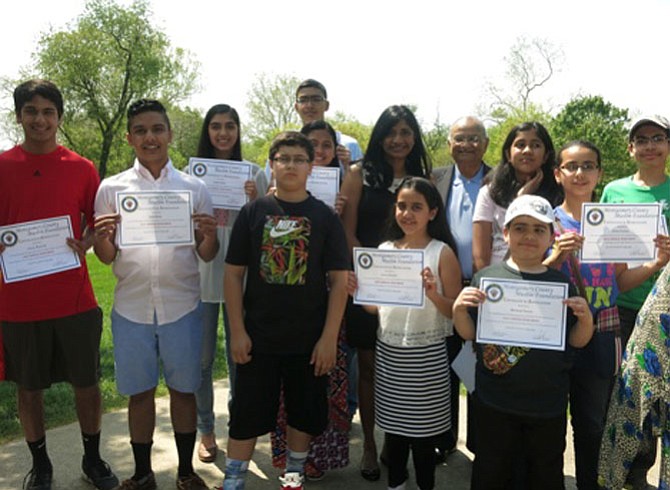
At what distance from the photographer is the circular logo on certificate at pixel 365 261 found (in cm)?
329

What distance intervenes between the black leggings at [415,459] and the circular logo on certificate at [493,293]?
1.01 metres

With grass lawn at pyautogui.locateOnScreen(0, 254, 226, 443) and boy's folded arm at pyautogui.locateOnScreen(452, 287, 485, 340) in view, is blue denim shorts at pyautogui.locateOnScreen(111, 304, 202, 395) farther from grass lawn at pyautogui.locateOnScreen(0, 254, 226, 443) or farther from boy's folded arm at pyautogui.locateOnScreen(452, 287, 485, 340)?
grass lawn at pyautogui.locateOnScreen(0, 254, 226, 443)

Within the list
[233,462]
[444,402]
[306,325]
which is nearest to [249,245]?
[306,325]

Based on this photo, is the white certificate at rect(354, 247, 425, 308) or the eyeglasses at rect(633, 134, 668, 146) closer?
the white certificate at rect(354, 247, 425, 308)

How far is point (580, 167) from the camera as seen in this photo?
3281 millimetres

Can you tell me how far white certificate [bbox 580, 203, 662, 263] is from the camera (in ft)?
10.3

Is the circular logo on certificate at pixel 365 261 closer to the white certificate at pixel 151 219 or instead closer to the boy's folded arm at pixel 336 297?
the boy's folded arm at pixel 336 297

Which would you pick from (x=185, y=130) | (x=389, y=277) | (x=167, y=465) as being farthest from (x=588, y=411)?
(x=185, y=130)

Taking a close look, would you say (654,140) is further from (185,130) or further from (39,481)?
(185,130)

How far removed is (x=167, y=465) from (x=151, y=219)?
76.1 inches

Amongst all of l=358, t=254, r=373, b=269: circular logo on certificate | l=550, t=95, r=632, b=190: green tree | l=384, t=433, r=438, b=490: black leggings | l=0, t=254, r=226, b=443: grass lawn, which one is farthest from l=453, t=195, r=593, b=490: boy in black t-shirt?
l=550, t=95, r=632, b=190: green tree

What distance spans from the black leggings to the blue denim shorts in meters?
1.31


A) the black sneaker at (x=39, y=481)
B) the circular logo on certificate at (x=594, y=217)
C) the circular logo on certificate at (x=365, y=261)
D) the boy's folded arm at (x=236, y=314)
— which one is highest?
the circular logo on certificate at (x=594, y=217)

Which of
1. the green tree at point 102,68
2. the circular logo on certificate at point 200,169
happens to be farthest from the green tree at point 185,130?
the circular logo on certificate at point 200,169
